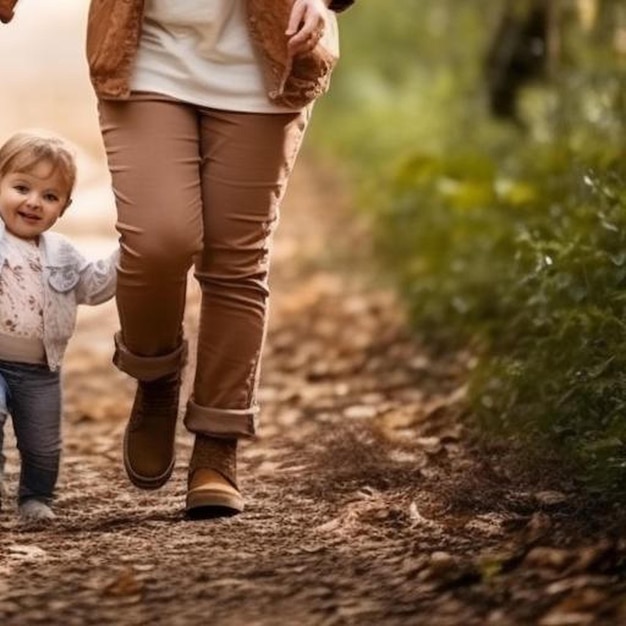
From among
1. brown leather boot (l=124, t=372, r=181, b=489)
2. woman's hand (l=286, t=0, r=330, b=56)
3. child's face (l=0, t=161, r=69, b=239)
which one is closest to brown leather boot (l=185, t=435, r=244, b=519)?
brown leather boot (l=124, t=372, r=181, b=489)

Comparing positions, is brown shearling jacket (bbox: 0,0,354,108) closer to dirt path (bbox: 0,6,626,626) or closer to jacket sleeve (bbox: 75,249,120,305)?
jacket sleeve (bbox: 75,249,120,305)

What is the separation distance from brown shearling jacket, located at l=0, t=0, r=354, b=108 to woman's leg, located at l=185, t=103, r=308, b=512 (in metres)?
0.09

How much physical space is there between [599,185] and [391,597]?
2202 millimetres

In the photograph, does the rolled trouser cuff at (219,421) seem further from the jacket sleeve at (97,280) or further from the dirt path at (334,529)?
the jacket sleeve at (97,280)

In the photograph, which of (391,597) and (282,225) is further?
(282,225)

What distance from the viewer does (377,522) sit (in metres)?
3.98

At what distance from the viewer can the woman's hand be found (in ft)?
12.3

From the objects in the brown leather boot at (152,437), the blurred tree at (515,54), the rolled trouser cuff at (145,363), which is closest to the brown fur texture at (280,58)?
the rolled trouser cuff at (145,363)

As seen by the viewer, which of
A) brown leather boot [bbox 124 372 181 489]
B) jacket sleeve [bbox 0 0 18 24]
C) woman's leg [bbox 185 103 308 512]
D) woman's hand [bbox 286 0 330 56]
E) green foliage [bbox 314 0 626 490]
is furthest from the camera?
green foliage [bbox 314 0 626 490]

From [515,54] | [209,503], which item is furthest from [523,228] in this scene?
[515,54]

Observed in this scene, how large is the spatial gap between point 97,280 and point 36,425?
1.37ft

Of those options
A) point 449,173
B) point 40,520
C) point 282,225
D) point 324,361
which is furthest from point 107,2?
→ point 282,225

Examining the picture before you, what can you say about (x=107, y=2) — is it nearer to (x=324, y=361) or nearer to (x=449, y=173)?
(x=324, y=361)

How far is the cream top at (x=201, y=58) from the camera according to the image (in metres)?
3.82
